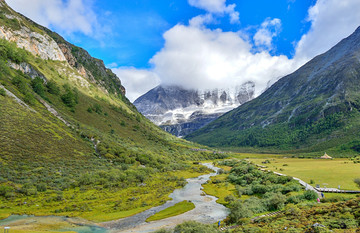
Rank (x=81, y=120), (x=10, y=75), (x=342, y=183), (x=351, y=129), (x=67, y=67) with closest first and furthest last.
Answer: (x=342, y=183) < (x=10, y=75) < (x=81, y=120) < (x=351, y=129) < (x=67, y=67)

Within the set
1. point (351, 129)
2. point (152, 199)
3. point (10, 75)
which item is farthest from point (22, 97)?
point (351, 129)

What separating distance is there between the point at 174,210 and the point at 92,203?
18.0m

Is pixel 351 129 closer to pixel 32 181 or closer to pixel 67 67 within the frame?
pixel 32 181

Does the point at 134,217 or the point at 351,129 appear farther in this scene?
the point at 351,129

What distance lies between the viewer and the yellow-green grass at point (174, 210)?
41.8 m

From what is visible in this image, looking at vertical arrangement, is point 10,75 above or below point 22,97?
above

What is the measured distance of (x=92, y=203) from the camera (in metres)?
47.0

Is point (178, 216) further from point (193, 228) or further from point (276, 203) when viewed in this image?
point (276, 203)

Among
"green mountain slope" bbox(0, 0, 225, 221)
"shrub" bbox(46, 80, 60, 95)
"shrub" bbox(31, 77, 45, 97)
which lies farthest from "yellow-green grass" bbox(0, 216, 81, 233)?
"shrub" bbox(46, 80, 60, 95)

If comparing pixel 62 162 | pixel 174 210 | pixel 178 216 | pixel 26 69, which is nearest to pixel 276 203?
pixel 178 216

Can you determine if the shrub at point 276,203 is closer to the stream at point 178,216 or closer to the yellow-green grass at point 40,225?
the stream at point 178,216

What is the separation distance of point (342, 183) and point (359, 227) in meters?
31.2

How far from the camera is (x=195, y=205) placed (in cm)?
5019

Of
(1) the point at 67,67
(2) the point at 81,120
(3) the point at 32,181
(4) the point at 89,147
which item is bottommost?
(3) the point at 32,181
